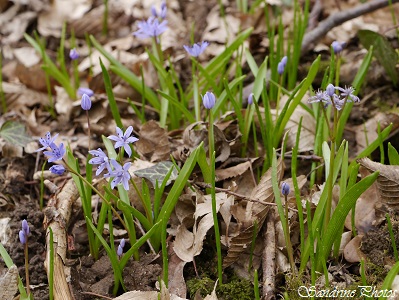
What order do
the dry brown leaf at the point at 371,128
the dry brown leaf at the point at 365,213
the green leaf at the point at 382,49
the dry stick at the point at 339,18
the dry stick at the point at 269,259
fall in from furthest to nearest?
the dry stick at the point at 339,18
the green leaf at the point at 382,49
the dry brown leaf at the point at 371,128
the dry brown leaf at the point at 365,213
the dry stick at the point at 269,259

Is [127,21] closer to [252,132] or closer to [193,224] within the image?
[252,132]

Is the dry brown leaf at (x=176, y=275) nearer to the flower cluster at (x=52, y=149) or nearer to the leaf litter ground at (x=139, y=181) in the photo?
the leaf litter ground at (x=139, y=181)

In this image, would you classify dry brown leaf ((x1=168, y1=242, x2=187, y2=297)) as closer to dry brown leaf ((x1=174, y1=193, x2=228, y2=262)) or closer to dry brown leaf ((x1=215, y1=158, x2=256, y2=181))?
dry brown leaf ((x1=174, y1=193, x2=228, y2=262))

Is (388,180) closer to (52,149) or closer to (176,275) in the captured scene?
(176,275)

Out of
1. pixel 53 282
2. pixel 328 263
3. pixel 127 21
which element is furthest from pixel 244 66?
pixel 53 282

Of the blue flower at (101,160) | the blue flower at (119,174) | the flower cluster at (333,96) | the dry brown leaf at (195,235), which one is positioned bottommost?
the dry brown leaf at (195,235)

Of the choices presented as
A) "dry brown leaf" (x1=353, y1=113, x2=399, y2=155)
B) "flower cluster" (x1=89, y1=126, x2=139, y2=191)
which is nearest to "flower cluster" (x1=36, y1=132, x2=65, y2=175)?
"flower cluster" (x1=89, y1=126, x2=139, y2=191)

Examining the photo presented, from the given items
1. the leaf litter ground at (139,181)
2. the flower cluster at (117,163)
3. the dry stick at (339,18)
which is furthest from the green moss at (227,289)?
the dry stick at (339,18)
